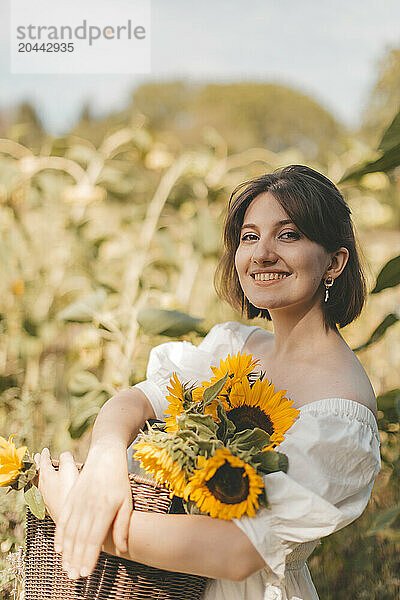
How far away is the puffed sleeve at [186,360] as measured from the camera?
85cm

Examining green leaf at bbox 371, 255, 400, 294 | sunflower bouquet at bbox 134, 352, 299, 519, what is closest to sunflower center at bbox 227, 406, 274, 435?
sunflower bouquet at bbox 134, 352, 299, 519

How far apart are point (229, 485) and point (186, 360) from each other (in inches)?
11.4

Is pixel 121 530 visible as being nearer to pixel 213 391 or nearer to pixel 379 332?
pixel 213 391

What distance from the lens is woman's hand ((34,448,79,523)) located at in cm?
68

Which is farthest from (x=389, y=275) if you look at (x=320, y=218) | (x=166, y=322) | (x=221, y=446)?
(x=221, y=446)

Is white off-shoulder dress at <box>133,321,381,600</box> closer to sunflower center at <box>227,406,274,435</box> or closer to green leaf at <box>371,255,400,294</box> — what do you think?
sunflower center at <box>227,406,274,435</box>

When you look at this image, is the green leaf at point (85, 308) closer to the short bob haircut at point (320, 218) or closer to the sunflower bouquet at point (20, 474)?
the short bob haircut at point (320, 218)

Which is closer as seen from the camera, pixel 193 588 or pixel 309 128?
pixel 193 588

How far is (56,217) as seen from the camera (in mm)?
2109

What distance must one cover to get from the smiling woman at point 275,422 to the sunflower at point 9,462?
3 centimetres

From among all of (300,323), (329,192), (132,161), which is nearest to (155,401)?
(300,323)

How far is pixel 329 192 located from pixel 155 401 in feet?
1.07

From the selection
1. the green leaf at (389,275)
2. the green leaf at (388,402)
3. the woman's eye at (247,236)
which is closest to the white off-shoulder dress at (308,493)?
the woman's eye at (247,236)

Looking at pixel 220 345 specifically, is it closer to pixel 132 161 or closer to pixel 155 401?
pixel 155 401
